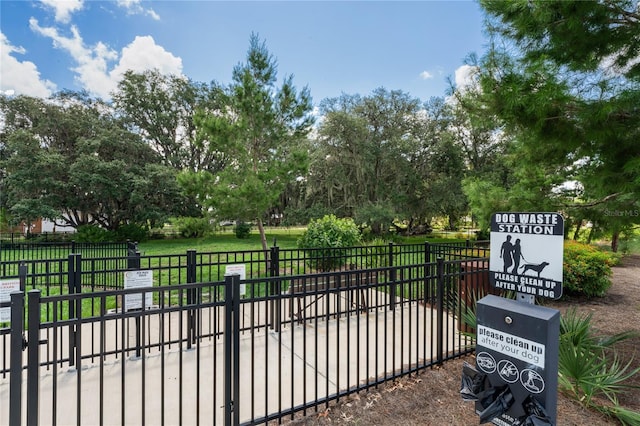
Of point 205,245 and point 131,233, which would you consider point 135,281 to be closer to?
point 205,245

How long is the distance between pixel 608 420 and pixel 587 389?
0.25 m

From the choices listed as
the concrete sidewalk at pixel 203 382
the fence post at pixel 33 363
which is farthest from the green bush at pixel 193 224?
the fence post at pixel 33 363

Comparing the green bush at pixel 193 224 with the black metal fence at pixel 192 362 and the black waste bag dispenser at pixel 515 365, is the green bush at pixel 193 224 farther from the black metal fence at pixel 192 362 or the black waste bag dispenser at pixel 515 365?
the black waste bag dispenser at pixel 515 365

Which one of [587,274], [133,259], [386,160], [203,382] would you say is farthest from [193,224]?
[386,160]

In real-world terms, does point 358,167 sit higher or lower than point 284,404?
higher

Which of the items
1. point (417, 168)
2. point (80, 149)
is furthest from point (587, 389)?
point (80, 149)

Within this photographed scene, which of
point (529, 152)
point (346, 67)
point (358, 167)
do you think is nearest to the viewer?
point (529, 152)

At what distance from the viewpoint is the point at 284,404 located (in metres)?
2.79

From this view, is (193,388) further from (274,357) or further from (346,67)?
(346,67)

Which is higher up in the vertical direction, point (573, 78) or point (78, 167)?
point (78, 167)

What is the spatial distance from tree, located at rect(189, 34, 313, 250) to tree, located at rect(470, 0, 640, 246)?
5.98 meters

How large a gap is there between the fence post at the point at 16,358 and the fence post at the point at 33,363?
4cm

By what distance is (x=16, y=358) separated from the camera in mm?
1648

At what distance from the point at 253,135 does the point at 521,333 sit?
27.2 ft
